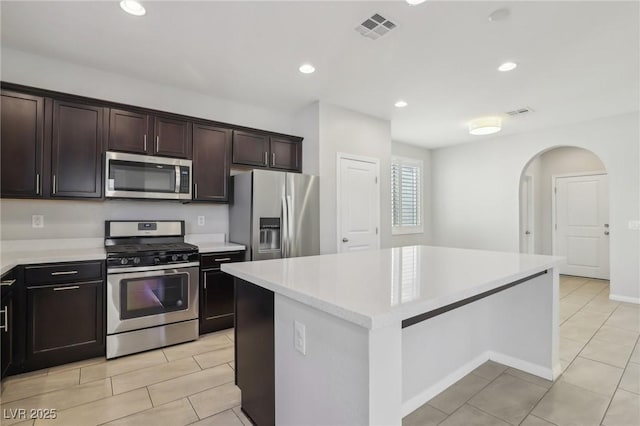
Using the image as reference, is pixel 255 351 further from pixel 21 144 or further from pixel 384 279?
pixel 21 144

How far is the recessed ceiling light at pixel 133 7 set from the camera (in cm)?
222

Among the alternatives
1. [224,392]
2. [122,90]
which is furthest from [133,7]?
[224,392]

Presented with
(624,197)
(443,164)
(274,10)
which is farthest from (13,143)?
(624,197)

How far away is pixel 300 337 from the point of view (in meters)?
1.38

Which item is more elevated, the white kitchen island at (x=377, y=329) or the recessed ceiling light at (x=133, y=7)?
the recessed ceiling light at (x=133, y=7)

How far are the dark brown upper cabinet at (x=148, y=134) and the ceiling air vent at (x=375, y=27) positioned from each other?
2052 mm

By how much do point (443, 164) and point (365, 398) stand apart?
648 cm

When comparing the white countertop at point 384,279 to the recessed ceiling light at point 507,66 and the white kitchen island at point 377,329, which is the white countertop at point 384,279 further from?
the recessed ceiling light at point 507,66

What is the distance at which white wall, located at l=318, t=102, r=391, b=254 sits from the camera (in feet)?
13.5

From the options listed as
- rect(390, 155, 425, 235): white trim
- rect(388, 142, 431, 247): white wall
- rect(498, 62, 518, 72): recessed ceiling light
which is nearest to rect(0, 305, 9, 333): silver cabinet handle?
rect(498, 62, 518, 72): recessed ceiling light

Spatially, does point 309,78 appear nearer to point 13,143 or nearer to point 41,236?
→ point 13,143

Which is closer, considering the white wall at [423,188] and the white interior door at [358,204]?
the white interior door at [358,204]

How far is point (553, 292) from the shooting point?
2.33 meters

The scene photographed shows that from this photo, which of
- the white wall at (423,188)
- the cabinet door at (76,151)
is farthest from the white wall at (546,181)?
the cabinet door at (76,151)
